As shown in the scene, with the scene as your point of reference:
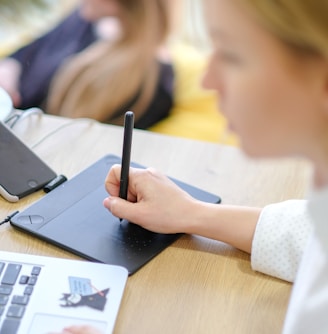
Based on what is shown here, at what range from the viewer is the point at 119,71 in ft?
6.14

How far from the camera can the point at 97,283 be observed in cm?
83

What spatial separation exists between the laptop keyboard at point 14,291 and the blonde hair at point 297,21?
0.42 metres

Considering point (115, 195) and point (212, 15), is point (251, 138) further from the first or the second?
point (115, 195)

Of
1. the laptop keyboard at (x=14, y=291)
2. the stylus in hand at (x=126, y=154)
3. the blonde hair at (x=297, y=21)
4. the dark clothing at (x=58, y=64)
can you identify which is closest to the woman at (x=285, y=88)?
the blonde hair at (x=297, y=21)

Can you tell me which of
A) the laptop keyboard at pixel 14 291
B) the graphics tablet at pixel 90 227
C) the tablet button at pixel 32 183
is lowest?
the graphics tablet at pixel 90 227

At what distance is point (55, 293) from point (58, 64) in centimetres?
126

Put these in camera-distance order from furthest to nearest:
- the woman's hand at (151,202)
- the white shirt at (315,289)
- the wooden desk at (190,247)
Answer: the woman's hand at (151,202)
the wooden desk at (190,247)
the white shirt at (315,289)

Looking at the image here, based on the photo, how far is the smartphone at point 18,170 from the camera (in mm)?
1008

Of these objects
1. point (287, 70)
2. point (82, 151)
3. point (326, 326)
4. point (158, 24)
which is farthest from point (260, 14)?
point (158, 24)

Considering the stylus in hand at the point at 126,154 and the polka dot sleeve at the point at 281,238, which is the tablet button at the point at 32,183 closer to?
the stylus in hand at the point at 126,154

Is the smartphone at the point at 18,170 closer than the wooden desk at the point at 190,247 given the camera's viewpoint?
No

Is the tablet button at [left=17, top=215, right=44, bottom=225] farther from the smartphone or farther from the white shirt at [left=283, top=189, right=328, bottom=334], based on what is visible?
the white shirt at [left=283, top=189, right=328, bottom=334]

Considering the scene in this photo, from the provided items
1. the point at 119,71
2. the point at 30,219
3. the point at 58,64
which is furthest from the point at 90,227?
the point at 58,64

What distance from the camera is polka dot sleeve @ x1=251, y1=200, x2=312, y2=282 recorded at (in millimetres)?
888
